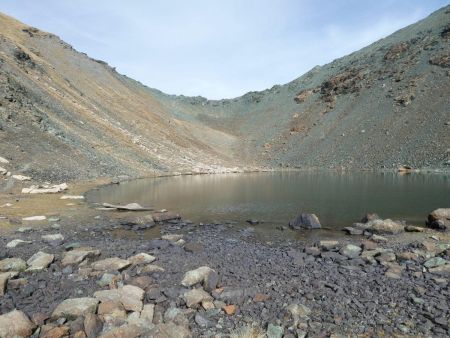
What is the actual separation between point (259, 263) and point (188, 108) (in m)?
133

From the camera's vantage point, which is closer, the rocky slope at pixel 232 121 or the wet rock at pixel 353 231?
the wet rock at pixel 353 231

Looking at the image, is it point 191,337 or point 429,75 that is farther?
point 429,75

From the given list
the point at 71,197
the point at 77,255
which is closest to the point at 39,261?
the point at 77,255

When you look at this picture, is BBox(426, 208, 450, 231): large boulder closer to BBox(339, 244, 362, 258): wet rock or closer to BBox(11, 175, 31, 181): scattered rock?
BBox(339, 244, 362, 258): wet rock

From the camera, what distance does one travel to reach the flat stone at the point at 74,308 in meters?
9.97

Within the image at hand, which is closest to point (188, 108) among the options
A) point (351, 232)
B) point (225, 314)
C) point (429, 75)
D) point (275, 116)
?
point (275, 116)

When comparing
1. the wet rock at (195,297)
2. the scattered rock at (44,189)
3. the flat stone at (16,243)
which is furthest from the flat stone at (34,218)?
the wet rock at (195,297)

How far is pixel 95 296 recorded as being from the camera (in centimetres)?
1112

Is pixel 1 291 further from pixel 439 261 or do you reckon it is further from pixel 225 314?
pixel 439 261

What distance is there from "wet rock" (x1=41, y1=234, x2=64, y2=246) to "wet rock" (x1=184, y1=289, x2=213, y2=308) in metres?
Answer: 9.29

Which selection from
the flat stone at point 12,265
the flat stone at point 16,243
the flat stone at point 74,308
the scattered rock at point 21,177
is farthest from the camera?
the scattered rock at point 21,177

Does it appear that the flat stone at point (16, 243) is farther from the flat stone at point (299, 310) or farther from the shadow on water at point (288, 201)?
the flat stone at point (299, 310)

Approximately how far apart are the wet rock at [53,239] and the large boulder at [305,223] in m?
13.0

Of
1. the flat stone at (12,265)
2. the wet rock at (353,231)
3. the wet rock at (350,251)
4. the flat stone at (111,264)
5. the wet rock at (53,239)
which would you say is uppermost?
the flat stone at (12,265)
